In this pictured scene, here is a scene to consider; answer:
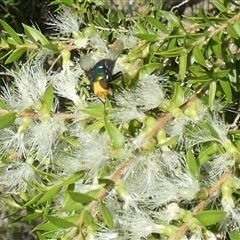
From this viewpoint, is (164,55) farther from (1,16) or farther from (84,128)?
(1,16)

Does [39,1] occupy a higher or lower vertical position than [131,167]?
lower

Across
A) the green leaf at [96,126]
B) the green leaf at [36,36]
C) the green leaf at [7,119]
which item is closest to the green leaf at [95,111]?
the green leaf at [96,126]

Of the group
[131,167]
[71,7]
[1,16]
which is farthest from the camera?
[1,16]

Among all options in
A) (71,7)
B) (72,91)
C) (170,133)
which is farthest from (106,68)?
(71,7)

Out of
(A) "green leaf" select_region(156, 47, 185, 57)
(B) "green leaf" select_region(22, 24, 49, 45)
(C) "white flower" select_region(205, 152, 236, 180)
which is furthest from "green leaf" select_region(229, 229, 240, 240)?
(B) "green leaf" select_region(22, 24, 49, 45)

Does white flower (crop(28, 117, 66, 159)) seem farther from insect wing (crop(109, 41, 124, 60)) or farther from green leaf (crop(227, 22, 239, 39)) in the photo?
green leaf (crop(227, 22, 239, 39))
